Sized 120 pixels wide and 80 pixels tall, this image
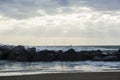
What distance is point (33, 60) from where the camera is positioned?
37.3 m

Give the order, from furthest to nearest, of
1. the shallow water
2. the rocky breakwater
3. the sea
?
the rocky breakwater
the sea
the shallow water

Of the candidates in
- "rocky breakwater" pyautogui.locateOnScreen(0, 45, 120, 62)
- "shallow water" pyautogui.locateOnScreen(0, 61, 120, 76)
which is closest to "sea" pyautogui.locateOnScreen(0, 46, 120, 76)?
"shallow water" pyautogui.locateOnScreen(0, 61, 120, 76)

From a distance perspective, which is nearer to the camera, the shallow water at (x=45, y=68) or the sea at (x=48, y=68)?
the shallow water at (x=45, y=68)

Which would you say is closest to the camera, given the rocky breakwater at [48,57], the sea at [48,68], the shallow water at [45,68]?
the shallow water at [45,68]

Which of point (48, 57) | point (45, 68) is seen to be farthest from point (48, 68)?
point (48, 57)

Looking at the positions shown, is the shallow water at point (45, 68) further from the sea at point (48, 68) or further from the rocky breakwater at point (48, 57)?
the rocky breakwater at point (48, 57)

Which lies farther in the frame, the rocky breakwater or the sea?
the rocky breakwater

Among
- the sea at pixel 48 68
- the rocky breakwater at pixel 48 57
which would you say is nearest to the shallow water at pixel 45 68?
the sea at pixel 48 68

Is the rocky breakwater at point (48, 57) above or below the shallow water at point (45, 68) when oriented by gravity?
above

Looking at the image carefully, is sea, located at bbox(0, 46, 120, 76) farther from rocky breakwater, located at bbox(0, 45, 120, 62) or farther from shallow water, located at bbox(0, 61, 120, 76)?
rocky breakwater, located at bbox(0, 45, 120, 62)

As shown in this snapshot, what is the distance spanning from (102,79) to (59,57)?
2077 centimetres

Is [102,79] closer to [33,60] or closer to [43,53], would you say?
[33,60]

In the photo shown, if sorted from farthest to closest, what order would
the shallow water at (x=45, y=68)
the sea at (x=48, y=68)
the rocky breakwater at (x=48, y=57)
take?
the rocky breakwater at (x=48, y=57), the sea at (x=48, y=68), the shallow water at (x=45, y=68)

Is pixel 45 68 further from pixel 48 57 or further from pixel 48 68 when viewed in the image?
pixel 48 57
